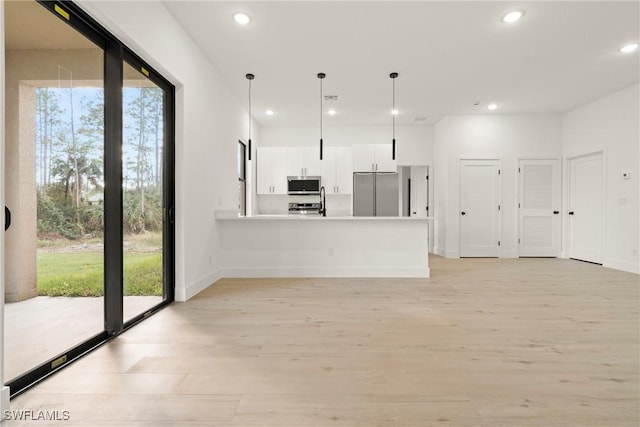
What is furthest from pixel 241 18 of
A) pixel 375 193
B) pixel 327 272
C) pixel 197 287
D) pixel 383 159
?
pixel 375 193

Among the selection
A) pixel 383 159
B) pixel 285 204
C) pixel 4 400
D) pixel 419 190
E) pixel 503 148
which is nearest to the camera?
pixel 4 400

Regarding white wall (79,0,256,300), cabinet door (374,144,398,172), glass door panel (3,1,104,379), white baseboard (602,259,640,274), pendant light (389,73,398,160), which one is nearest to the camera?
glass door panel (3,1,104,379)

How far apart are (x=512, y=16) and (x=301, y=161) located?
182 inches

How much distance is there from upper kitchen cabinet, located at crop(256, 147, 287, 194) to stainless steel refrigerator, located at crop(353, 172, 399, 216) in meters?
1.61

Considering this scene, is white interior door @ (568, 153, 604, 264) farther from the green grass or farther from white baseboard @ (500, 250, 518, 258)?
the green grass

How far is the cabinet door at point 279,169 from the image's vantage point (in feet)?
23.4

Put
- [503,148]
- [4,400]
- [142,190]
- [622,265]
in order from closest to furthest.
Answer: [4,400] → [142,190] → [622,265] → [503,148]

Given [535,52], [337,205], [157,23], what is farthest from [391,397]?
[337,205]

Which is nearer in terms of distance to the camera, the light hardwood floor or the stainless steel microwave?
the light hardwood floor

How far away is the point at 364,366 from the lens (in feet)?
6.52

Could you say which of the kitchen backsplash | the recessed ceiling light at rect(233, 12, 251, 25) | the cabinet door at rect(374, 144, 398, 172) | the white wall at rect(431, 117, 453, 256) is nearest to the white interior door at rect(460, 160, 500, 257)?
the white wall at rect(431, 117, 453, 256)

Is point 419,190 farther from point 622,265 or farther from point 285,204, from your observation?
point 622,265

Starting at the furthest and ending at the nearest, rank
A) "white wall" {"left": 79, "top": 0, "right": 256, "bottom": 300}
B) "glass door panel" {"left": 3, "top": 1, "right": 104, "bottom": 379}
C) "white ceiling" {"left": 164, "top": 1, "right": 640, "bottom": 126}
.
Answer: "white ceiling" {"left": 164, "top": 1, "right": 640, "bottom": 126}, "white wall" {"left": 79, "top": 0, "right": 256, "bottom": 300}, "glass door panel" {"left": 3, "top": 1, "right": 104, "bottom": 379}

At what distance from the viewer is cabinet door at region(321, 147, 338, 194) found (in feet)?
23.5
